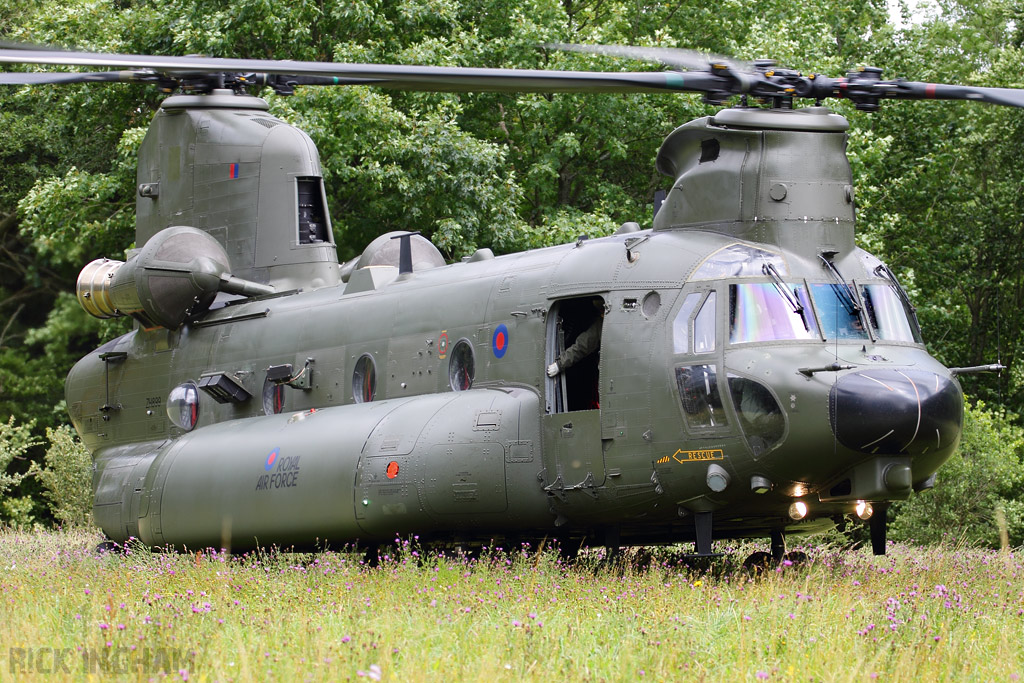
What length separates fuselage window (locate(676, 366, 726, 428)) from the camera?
10.4 metres

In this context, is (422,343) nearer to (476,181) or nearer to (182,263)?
(182,263)

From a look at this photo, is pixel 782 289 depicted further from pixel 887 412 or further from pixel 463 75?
pixel 463 75

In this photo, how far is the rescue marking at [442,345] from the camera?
12.8m

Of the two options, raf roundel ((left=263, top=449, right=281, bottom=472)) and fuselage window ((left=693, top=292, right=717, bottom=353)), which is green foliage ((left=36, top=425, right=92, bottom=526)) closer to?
raf roundel ((left=263, top=449, right=281, bottom=472))

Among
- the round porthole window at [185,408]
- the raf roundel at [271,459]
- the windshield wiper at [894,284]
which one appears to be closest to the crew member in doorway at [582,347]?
the windshield wiper at [894,284]

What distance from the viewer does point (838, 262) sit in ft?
36.5

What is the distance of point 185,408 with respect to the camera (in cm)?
1563

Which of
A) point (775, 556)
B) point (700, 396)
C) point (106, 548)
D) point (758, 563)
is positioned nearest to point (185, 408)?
point (106, 548)

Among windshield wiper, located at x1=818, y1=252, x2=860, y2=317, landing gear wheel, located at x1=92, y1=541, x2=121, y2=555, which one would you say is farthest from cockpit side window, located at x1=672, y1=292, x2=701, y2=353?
landing gear wheel, located at x1=92, y1=541, x2=121, y2=555

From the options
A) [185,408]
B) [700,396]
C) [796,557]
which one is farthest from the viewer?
[185,408]

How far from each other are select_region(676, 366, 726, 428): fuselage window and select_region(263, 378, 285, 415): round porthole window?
19.0 feet

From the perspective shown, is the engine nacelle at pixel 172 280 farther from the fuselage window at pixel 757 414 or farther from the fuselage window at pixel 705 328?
the fuselage window at pixel 757 414

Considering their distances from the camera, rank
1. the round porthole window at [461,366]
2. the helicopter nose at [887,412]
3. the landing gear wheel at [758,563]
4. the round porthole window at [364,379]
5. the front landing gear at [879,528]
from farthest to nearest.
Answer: the round porthole window at [364,379] → the round porthole window at [461,366] → the landing gear wheel at [758,563] → the front landing gear at [879,528] → the helicopter nose at [887,412]

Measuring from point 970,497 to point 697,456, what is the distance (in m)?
8.53
